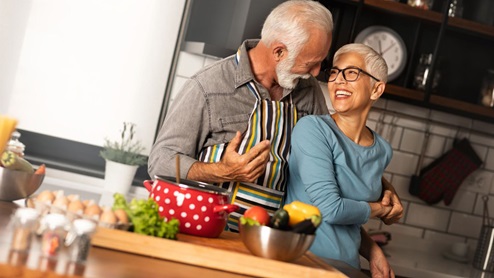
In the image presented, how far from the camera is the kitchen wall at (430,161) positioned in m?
4.75

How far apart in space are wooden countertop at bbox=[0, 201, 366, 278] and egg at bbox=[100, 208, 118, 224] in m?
0.02

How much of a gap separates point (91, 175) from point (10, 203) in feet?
6.67

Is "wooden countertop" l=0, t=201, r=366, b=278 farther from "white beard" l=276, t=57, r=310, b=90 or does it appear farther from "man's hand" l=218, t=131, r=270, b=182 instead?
"white beard" l=276, t=57, r=310, b=90

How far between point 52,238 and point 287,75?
4.43 feet

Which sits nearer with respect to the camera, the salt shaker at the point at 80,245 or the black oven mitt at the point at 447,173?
the salt shaker at the point at 80,245

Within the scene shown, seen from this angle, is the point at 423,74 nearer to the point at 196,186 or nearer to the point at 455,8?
the point at 455,8

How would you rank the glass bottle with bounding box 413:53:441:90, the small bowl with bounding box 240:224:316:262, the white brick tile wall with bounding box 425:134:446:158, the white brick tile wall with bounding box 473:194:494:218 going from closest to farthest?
the small bowl with bounding box 240:224:316:262 → the glass bottle with bounding box 413:53:441:90 → the white brick tile wall with bounding box 425:134:446:158 → the white brick tile wall with bounding box 473:194:494:218

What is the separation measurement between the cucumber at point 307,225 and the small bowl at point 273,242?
0.04 feet

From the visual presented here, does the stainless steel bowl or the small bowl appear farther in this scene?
the stainless steel bowl

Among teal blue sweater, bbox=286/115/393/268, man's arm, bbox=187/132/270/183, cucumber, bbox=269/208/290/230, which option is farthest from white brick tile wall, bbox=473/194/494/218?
cucumber, bbox=269/208/290/230

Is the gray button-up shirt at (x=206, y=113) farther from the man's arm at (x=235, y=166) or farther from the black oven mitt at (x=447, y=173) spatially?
the black oven mitt at (x=447, y=173)

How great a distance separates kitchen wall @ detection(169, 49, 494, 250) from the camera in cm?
475

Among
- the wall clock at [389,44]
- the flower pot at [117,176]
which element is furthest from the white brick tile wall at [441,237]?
the flower pot at [117,176]

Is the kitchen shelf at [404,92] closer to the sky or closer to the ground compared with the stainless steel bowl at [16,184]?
closer to the sky
